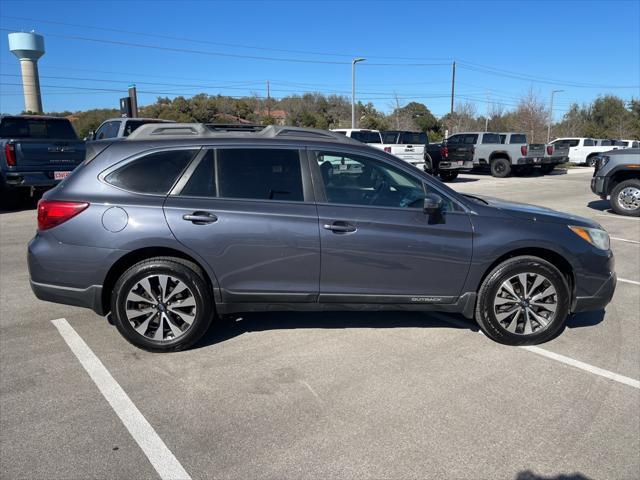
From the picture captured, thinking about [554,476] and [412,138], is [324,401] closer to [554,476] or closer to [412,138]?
[554,476]

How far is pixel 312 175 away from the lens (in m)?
3.94

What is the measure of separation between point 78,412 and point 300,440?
4.75 ft

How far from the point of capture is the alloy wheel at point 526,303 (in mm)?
4047

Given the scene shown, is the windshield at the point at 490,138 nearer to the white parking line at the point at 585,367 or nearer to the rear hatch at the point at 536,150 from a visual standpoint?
the rear hatch at the point at 536,150

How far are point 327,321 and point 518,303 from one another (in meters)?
1.70

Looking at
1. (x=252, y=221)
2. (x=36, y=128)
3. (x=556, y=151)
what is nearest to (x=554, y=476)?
(x=252, y=221)

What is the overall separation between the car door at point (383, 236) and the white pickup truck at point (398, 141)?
45.1ft

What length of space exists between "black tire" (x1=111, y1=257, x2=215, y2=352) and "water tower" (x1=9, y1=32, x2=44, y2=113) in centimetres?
7006

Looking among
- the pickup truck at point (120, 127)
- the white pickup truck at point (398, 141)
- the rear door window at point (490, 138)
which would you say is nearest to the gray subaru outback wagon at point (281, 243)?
the pickup truck at point (120, 127)

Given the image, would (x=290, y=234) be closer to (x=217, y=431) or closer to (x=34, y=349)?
(x=217, y=431)

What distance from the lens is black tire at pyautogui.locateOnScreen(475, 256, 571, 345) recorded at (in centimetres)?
401

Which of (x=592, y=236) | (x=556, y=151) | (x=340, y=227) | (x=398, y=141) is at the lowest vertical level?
(x=592, y=236)

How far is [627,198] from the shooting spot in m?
11.1

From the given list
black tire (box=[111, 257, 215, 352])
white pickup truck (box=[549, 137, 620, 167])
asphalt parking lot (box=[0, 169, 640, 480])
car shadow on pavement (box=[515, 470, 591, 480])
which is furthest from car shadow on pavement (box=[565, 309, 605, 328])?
white pickup truck (box=[549, 137, 620, 167])
